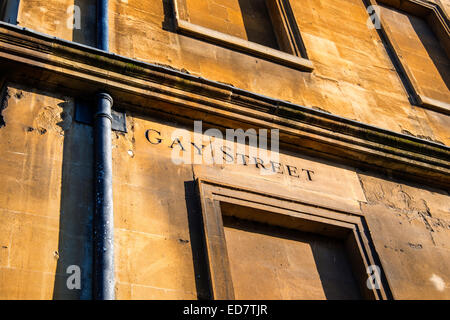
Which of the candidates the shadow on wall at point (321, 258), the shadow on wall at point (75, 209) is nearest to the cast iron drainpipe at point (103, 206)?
the shadow on wall at point (75, 209)

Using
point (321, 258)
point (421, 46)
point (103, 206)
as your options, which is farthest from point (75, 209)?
point (421, 46)

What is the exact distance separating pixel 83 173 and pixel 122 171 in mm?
389

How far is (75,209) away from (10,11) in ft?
Answer: 9.86

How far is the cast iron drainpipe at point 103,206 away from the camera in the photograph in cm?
504

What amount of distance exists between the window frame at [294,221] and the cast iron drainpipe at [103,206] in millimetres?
937

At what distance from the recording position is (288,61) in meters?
8.71

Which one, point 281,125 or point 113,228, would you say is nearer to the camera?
point 113,228

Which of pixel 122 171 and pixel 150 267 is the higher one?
pixel 122 171

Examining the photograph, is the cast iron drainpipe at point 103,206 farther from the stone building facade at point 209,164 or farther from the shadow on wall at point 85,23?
the shadow on wall at point 85,23

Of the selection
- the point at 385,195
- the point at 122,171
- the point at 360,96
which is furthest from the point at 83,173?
the point at 360,96

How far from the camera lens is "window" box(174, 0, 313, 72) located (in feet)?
27.7

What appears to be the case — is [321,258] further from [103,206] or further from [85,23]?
[85,23]

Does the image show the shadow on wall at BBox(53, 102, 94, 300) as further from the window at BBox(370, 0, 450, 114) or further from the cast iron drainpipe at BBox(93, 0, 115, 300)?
the window at BBox(370, 0, 450, 114)

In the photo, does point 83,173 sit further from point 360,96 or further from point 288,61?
point 360,96
